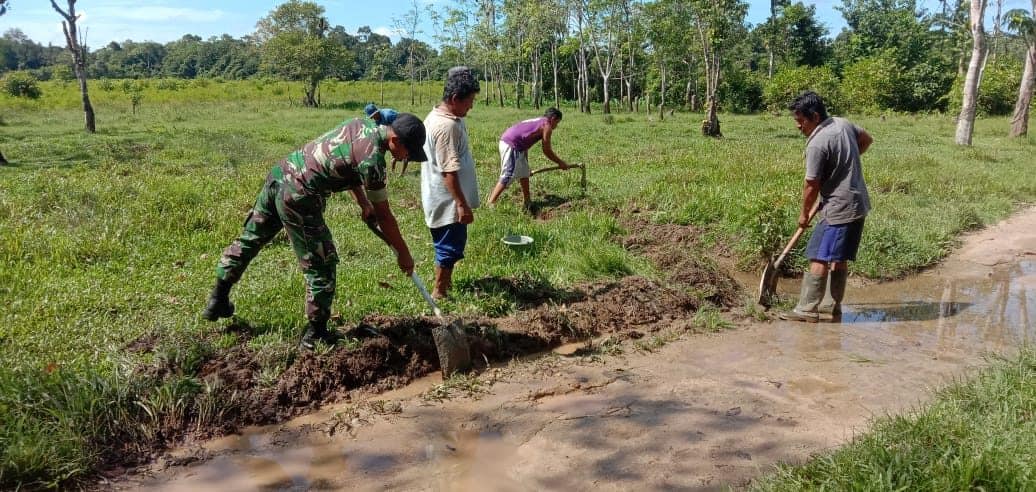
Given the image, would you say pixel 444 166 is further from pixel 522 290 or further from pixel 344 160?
pixel 522 290

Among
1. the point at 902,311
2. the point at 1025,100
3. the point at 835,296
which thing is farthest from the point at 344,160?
the point at 1025,100

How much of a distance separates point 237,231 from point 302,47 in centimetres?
2678

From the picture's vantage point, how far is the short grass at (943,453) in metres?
2.49

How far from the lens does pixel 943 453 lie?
2.73 meters

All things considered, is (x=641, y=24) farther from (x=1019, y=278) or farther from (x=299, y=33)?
(x=1019, y=278)

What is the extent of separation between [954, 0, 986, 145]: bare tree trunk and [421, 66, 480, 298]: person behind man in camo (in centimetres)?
1517

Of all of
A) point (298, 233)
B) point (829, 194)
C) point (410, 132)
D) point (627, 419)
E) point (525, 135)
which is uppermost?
point (410, 132)

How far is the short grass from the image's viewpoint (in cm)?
249

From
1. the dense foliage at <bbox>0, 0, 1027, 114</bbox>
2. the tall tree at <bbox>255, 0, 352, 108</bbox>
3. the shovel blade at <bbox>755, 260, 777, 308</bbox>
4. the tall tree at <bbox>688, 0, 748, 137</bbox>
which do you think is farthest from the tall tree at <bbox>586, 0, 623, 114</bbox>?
the shovel blade at <bbox>755, 260, 777, 308</bbox>

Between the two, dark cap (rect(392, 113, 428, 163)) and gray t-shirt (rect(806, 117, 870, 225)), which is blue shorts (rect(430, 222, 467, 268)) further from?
gray t-shirt (rect(806, 117, 870, 225))

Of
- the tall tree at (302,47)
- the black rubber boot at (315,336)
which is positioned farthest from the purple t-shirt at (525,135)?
the tall tree at (302,47)

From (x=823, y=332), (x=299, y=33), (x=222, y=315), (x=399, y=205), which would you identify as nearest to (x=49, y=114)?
(x=299, y=33)

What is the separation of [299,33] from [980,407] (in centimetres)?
3325

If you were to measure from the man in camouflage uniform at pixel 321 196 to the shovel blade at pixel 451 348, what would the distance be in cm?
46
